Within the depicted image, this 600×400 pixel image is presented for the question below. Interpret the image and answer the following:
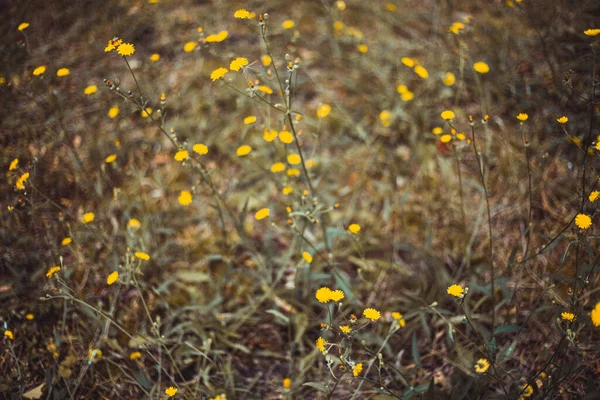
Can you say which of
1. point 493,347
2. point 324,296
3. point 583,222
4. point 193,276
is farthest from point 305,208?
point 583,222

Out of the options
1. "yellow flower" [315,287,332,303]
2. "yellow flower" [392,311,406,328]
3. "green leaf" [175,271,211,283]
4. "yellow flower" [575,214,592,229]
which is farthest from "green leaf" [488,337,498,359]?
"green leaf" [175,271,211,283]

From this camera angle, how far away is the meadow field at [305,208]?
1788 millimetres

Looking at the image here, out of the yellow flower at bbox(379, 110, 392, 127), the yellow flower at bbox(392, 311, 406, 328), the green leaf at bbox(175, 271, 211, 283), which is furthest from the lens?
the yellow flower at bbox(379, 110, 392, 127)

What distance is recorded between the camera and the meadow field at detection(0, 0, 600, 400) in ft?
5.87

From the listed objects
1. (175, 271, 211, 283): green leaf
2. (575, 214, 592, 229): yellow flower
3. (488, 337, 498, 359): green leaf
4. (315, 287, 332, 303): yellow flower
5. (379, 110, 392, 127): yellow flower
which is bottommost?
(175, 271, 211, 283): green leaf

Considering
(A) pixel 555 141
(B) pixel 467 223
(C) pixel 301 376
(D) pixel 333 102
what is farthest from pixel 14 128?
(A) pixel 555 141

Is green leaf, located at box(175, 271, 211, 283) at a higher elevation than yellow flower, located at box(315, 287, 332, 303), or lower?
lower

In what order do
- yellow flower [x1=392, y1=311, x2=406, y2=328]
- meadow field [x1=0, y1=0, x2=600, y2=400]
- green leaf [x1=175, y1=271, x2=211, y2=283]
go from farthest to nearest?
1. green leaf [x1=175, y1=271, x2=211, y2=283]
2. meadow field [x1=0, y1=0, x2=600, y2=400]
3. yellow flower [x1=392, y1=311, x2=406, y2=328]

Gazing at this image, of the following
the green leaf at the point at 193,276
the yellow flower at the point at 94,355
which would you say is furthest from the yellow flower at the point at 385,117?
the yellow flower at the point at 94,355

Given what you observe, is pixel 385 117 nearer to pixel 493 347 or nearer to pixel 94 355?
pixel 493 347

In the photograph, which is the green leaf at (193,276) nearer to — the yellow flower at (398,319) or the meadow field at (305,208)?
the meadow field at (305,208)

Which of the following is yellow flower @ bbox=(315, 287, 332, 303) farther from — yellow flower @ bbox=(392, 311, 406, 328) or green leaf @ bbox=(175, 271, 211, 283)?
green leaf @ bbox=(175, 271, 211, 283)

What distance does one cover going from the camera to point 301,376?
6.28 ft

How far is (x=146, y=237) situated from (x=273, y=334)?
3.10ft
